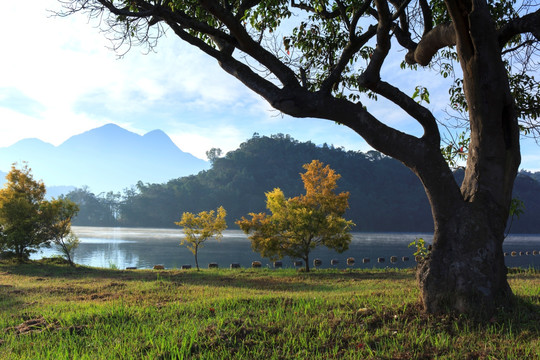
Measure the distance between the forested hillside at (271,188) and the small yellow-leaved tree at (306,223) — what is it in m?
78.0

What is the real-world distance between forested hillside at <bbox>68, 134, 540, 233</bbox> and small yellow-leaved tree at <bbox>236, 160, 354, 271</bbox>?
78.0 m

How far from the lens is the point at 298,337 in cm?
400

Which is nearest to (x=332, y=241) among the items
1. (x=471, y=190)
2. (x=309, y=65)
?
(x=309, y=65)

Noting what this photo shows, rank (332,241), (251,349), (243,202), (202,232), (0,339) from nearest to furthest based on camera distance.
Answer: (251,349) < (0,339) < (332,241) < (202,232) < (243,202)

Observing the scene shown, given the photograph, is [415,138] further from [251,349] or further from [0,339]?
[0,339]

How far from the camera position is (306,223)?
19750 mm

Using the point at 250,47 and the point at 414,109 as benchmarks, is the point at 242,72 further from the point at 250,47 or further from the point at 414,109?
the point at 414,109

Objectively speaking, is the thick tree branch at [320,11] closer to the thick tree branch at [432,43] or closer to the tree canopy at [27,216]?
the thick tree branch at [432,43]

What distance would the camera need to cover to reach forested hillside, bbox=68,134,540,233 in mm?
102625

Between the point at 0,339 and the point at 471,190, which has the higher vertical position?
the point at 471,190

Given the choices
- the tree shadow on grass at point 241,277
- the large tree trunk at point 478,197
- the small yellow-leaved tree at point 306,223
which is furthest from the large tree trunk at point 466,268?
the small yellow-leaved tree at point 306,223

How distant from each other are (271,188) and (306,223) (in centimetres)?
9351

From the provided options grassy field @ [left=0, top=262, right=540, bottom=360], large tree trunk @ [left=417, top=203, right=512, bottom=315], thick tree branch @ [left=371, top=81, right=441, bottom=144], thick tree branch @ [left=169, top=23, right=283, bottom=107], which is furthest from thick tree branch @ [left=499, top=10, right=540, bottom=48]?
grassy field @ [left=0, top=262, right=540, bottom=360]

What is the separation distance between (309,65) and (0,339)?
7.62 m
